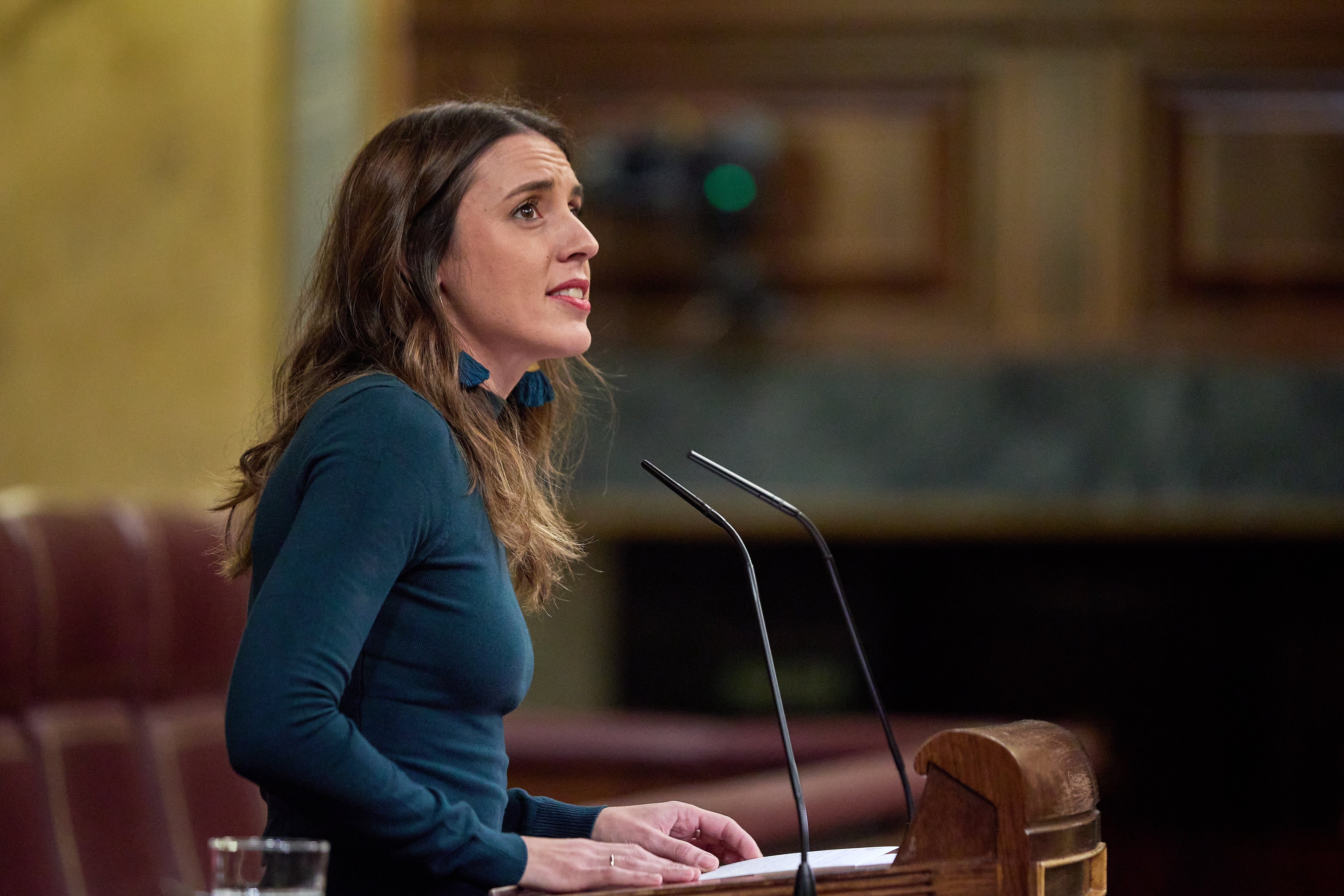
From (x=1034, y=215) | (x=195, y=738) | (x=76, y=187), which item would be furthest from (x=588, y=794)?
(x=76, y=187)

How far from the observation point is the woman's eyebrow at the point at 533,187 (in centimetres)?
106

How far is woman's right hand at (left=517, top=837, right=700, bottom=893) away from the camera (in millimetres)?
842

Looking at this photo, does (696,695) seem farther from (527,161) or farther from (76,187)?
(527,161)

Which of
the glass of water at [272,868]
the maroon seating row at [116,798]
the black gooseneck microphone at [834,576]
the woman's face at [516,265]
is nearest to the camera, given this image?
the glass of water at [272,868]

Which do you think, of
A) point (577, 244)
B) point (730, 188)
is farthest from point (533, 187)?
point (730, 188)

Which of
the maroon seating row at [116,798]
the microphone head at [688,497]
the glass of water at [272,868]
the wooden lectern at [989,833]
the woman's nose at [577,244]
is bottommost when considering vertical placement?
the maroon seating row at [116,798]

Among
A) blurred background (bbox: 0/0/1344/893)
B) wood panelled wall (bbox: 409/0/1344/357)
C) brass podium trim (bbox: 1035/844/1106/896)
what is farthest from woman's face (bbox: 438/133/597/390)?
wood panelled wall (bbox: 409/0/1344/357)

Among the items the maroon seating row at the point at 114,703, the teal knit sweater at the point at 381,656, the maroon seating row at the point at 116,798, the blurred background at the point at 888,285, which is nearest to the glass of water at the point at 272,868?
the teal knit sweater at the point at 381,656

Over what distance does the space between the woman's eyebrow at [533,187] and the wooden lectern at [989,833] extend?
0.47 metres

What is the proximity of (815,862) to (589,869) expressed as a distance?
0.13 metres

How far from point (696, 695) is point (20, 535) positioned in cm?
→ 176

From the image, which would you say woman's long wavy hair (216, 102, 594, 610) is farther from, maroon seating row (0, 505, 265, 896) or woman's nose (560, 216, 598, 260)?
maroon seating row (0, 505, 265, 896)

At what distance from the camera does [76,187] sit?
3.22 meters

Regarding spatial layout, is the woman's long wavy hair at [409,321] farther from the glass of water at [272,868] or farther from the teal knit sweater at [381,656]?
the glass of water at [272,868]
